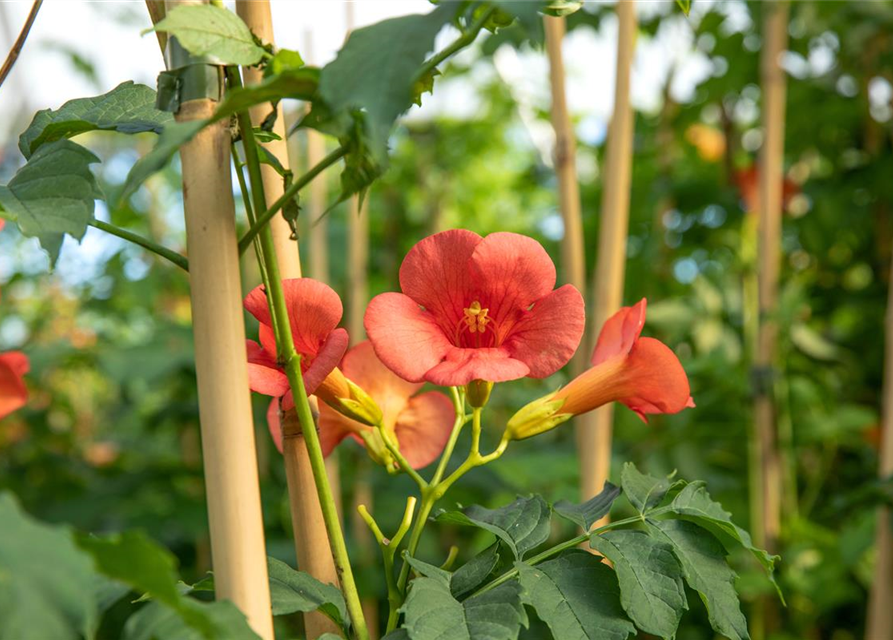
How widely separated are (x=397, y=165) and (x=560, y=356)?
2.26m

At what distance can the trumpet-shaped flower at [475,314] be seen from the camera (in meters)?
0.47

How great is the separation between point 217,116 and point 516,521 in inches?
10.7

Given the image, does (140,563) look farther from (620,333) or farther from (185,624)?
(620,333)

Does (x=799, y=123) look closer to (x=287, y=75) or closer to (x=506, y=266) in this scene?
(x=506, y=266)

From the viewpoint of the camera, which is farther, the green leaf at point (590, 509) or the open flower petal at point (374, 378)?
the open flower petal at point (374, 378)

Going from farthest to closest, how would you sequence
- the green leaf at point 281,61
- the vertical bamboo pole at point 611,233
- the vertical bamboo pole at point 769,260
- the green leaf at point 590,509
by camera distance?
the vertical bamboo pole at point 769,260
the vertical bamboo pole at point 611,233
the green leaf at point 590,509
the green leaf at point 281,61

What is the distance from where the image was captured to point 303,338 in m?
0.50

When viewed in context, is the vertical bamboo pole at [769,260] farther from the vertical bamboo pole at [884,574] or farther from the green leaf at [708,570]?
the green leaf at [708,570]

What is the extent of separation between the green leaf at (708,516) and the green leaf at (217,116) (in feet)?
0.95

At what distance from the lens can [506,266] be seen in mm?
515

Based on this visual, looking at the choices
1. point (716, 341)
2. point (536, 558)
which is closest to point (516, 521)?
point (536, 558)

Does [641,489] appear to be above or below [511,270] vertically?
below

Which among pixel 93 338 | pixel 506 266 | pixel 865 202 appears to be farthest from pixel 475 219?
pixel 506 266

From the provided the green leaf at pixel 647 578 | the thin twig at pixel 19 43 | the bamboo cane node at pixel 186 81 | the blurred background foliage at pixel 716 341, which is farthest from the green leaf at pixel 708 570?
the blurred background foliage at pixel 716 341
